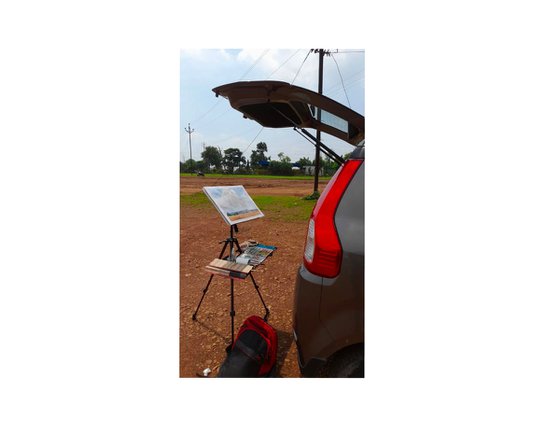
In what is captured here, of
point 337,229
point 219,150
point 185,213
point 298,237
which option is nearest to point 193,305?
point 185,213

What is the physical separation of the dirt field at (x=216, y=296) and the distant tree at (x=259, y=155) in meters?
0.17

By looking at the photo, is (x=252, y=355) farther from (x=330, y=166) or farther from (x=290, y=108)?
(x=290, y=108)

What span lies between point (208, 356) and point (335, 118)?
1.94 m

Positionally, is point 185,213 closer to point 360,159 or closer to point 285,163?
point 285,163

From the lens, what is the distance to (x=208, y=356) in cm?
172

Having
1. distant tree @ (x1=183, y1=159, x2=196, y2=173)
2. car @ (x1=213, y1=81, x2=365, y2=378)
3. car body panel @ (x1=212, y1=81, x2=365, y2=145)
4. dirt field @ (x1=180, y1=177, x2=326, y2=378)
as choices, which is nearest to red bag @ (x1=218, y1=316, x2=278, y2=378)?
dirt field @ (x1=180, y1=177, x2=326, y2=378)

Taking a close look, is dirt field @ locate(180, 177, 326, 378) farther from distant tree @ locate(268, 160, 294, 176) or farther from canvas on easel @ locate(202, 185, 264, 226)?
distant tree @ locate(268, 160, 294, 176)

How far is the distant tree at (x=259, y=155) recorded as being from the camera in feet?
6.00

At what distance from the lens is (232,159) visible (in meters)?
1.81

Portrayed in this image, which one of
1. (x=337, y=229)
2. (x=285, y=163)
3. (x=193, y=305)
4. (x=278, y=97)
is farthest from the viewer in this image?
(x=193, y=305)

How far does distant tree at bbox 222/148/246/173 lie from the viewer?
5.81 feet

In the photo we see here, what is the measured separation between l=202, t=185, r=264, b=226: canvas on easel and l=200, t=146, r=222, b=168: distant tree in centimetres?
18

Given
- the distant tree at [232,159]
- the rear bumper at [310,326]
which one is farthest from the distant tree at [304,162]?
the rear bumper at [310,326]

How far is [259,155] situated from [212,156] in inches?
14.5
